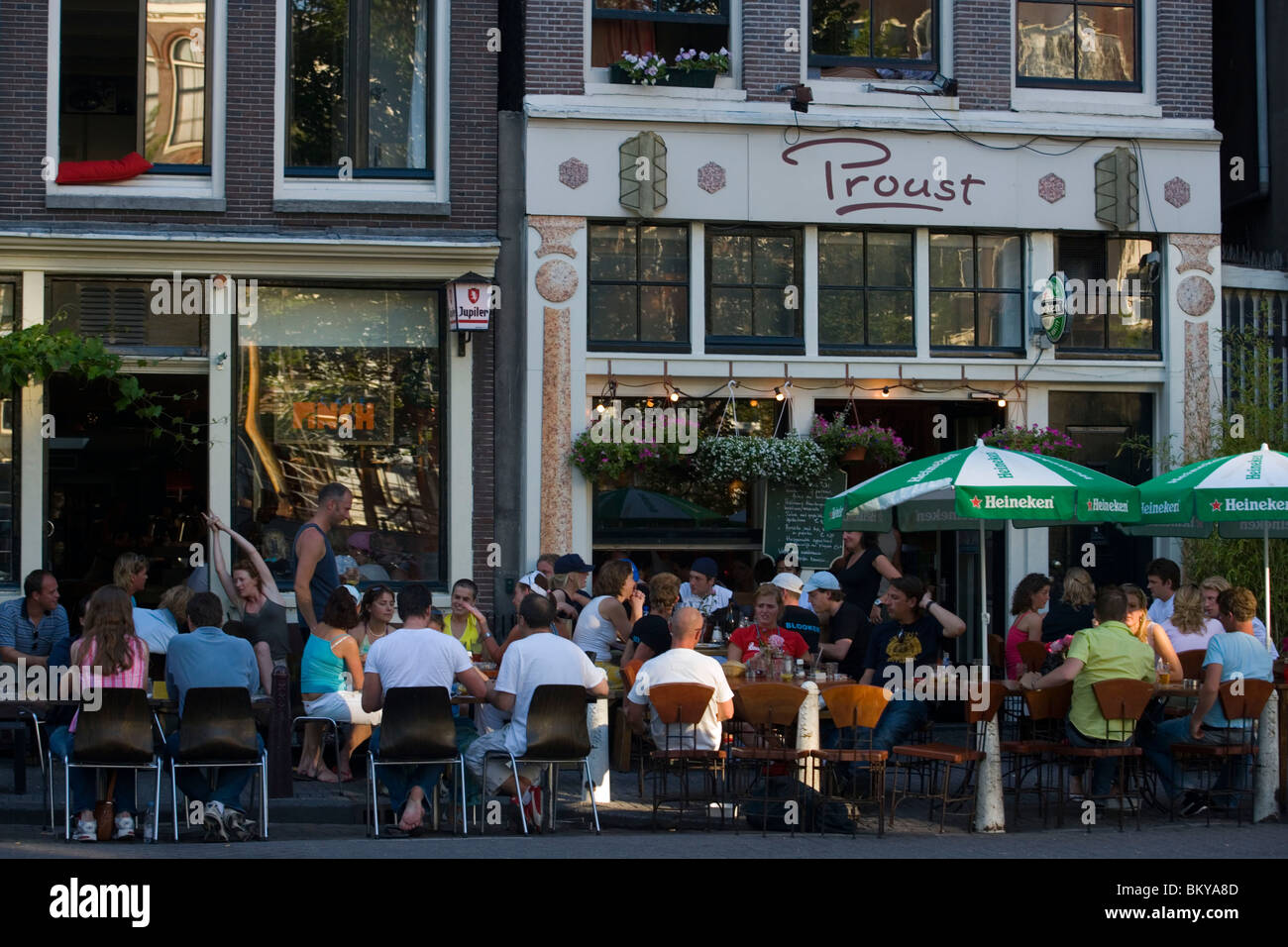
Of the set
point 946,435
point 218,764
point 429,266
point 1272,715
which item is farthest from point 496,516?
point 1272,715

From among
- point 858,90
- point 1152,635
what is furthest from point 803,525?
point 858,90

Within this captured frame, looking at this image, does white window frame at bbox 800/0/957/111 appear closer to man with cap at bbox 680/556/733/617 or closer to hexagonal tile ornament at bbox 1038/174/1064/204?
hexagonal tile ornament at bbox 1038/174/1064/204

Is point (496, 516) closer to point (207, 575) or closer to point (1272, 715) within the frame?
point (207, 575)

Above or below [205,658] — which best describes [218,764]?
below

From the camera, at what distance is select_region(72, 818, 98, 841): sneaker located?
9.93m

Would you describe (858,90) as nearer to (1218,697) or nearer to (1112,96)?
(1112,96)

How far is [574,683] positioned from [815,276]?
6.90 m

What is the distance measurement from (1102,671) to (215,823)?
593 cm

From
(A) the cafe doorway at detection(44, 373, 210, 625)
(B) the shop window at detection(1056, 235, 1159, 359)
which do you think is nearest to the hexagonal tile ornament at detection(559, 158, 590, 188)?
(A) the cafe doorway at detection(44, 373, 210, 625)

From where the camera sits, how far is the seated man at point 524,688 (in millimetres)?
10547

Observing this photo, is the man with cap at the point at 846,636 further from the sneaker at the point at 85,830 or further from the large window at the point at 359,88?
the large window at the point at 359,88

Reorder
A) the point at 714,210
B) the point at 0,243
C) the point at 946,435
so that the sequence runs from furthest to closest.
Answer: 1. the point at 946,435
2. the point at 714,210
3. the point at 0,243

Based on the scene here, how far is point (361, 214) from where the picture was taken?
15.6 metres

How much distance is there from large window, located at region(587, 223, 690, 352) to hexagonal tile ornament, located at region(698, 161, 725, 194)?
0.48 m
